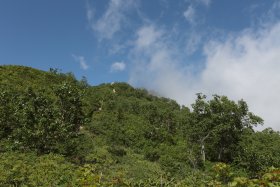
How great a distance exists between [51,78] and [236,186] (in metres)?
65.1

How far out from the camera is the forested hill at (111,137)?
33.9 meters

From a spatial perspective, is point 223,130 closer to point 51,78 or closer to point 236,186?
point 51,78

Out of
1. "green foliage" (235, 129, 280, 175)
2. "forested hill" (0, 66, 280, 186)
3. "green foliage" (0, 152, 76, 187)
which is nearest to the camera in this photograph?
"green foliage" (0, 152, 76, 187)

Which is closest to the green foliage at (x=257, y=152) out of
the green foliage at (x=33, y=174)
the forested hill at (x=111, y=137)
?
the forested hill at (x=111, y=137)

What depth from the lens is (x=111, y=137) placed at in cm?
5122

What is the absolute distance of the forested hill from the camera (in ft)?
111

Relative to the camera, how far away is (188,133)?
55.0 m

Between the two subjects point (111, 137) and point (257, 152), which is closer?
point (257, 152)

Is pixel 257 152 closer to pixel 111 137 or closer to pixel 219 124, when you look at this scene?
pixel 219 124

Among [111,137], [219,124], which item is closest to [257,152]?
[219,124]

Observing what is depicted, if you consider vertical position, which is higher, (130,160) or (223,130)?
(223,130)

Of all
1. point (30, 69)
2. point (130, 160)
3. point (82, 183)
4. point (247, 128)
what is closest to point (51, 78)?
point (30, 69)

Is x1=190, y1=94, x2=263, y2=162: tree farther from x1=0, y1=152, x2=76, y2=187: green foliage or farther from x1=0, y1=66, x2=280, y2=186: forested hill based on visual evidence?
x1=0, y1=152, x2=76, y2=187: green foliage

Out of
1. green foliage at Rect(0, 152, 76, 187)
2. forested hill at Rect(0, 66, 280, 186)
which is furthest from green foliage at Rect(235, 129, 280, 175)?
green foliage at Rect(0, 152, 76, 187)
